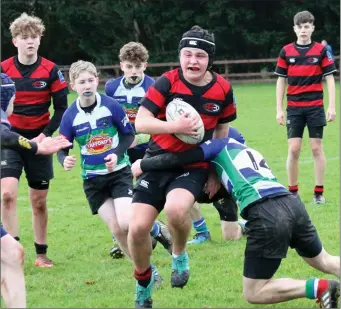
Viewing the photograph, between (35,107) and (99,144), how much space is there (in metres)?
1.10

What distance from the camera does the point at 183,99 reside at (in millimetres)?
6156

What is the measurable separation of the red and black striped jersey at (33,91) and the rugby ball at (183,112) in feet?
7.91

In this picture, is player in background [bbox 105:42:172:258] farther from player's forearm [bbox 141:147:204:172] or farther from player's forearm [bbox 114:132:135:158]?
player's forearm [bbox 141:147:204:172]

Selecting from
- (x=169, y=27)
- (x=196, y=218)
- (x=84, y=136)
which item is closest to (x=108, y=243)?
(x=196, y=218)

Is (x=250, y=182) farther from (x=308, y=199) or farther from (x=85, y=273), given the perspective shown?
(x=308, y=199)

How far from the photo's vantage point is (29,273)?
764 cm

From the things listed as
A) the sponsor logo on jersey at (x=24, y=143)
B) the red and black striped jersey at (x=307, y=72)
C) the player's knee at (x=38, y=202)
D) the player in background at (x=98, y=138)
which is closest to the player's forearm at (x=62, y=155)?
the player in background at (x=98, y=138)

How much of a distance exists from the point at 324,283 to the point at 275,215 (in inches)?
23.0

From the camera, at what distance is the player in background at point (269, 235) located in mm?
5527

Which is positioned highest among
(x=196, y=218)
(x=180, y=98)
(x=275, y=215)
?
(x=180, y=98)

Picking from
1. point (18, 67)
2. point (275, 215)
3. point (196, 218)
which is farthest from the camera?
point (196, 218)

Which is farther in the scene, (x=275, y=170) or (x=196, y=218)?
(x=275, y=170)

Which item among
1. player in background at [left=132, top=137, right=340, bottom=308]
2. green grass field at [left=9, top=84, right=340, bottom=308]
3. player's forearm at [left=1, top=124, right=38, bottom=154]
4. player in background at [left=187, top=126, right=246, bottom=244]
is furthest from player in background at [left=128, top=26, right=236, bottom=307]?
player in background at [left=187, top=126, right=246, bottom=244]

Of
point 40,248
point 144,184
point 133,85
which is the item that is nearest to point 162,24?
point 133,85
